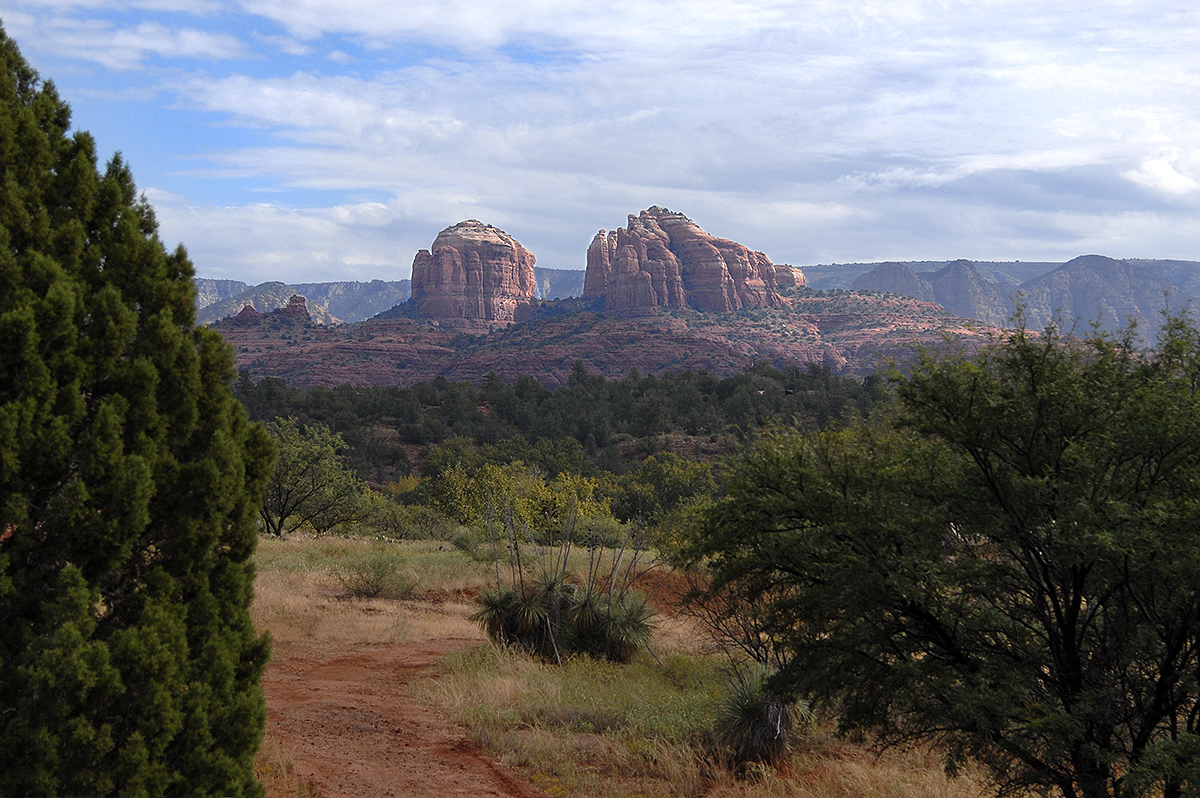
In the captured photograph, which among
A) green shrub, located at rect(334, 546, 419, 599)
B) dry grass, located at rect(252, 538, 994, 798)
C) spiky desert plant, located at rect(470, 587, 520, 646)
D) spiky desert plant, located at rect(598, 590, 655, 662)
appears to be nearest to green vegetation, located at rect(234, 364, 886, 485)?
green shrub, located at rect(334, 546, 419, 599)

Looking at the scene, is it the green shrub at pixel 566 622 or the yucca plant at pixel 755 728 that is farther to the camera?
the green shrub at pixel 566 622

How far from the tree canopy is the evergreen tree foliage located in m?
5.16

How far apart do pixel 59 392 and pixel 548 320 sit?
162 m

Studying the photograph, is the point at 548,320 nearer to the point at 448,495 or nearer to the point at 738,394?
the point at 738,394

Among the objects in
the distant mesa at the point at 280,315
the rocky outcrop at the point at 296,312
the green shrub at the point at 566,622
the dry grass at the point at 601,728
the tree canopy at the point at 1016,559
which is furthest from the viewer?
the rocky outcrop at the point at 296,312

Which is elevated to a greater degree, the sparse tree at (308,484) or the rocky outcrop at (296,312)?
the rocky outcrop at (296,312)

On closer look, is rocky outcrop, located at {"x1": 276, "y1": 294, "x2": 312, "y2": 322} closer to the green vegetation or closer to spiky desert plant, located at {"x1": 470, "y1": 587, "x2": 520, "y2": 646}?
the green vegetation

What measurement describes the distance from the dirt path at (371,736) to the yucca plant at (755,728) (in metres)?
2.66

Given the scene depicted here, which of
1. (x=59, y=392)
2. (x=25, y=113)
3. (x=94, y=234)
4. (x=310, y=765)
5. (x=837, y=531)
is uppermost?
(x=25, y=113)

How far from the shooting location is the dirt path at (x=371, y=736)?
8211 millimetres

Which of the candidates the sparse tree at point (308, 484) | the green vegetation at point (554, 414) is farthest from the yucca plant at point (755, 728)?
the green vegetation at point (554, 414)

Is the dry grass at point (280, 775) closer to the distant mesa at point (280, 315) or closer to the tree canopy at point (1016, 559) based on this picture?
the tree canopy at point (1016, 559)

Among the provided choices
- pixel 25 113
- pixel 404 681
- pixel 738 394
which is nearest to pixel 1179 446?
pixel 25 113

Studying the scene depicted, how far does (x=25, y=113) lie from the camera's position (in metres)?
5.12
